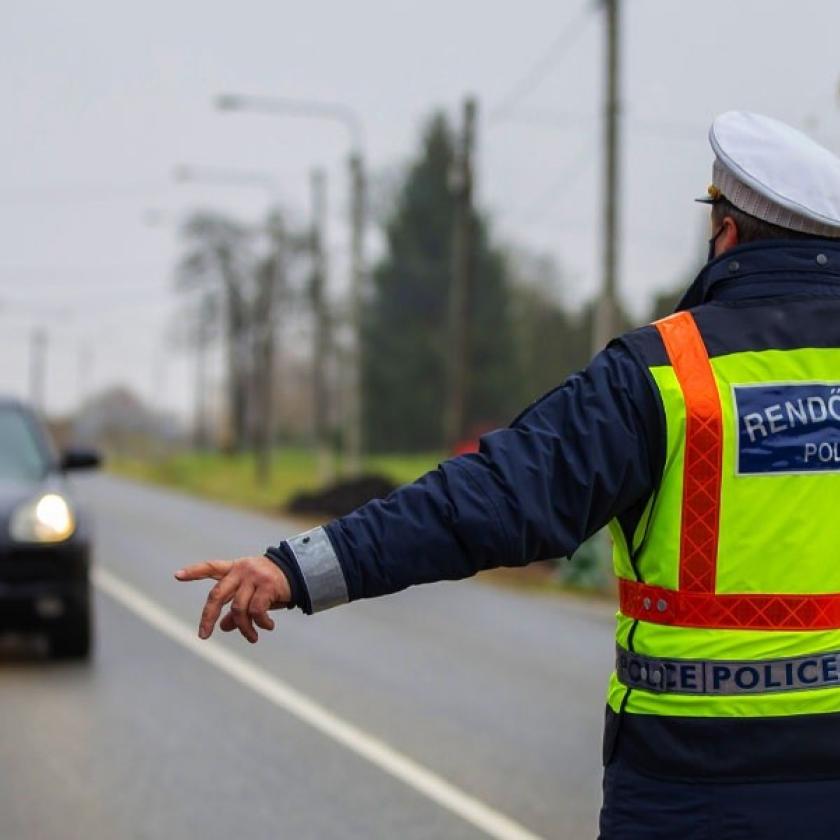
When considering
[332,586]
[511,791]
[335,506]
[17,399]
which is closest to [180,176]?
[335,506]

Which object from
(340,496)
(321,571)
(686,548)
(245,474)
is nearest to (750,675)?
(686,548)

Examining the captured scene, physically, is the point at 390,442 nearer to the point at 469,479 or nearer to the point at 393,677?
the point at 393,677

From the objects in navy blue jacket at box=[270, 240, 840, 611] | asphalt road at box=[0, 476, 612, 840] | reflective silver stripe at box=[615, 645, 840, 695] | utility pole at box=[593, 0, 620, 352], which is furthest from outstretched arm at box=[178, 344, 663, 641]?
utility pole at box=[593, 0, 620, 352]

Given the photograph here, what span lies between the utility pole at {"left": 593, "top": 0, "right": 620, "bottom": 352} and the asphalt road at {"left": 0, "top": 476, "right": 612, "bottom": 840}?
5009 millimetres

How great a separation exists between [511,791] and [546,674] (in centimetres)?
371

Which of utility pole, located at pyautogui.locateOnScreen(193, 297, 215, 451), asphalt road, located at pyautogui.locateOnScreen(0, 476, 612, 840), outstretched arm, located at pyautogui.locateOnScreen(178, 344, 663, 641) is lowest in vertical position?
utility pole, located at pyautogui.locateOnScreen(193, 297, 215, 451)

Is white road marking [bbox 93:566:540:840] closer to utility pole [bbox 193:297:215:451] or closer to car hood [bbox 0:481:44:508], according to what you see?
car hood [bbox 0:481:44:508]

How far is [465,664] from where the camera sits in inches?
454

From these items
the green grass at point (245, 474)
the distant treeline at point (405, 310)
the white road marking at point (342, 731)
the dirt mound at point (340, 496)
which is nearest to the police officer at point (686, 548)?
the white road marking at point (342, 731)

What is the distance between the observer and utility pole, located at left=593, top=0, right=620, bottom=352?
63.0ft

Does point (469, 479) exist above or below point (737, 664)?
above

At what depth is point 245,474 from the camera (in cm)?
5750

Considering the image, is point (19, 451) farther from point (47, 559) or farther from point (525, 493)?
point (525, 493)

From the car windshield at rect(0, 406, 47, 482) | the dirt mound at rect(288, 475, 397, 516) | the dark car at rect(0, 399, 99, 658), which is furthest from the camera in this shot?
the dirt mound at rect(288, 475, 397, 516)
